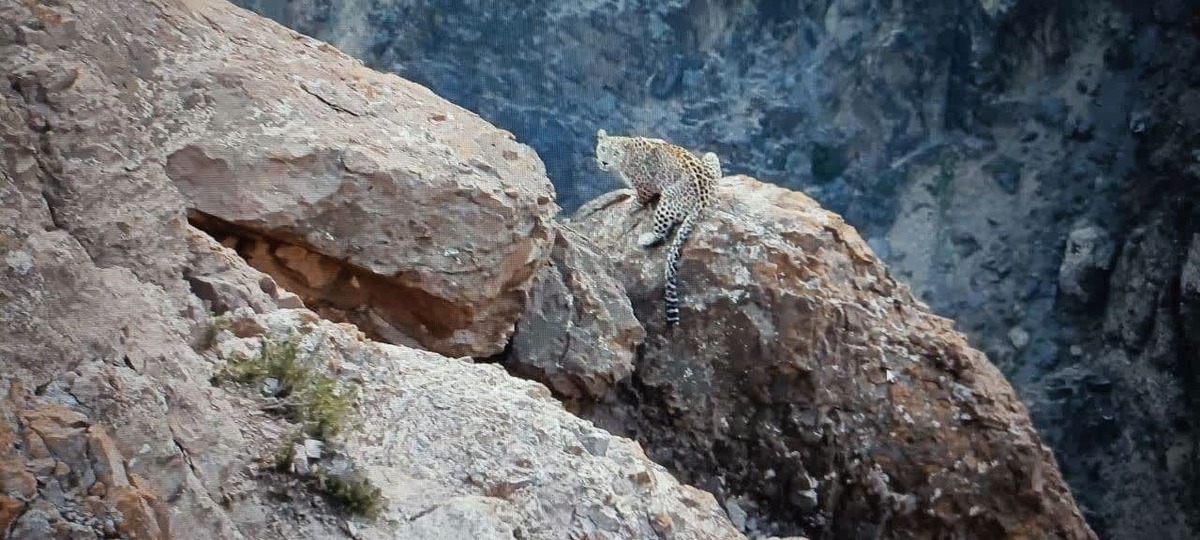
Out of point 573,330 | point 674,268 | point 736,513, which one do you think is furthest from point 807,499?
Result: point 573,330

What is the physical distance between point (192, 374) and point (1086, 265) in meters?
11.2

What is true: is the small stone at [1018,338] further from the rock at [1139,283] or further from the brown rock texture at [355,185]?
the brown rock texture at [355,185]

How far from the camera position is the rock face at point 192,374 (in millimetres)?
2871

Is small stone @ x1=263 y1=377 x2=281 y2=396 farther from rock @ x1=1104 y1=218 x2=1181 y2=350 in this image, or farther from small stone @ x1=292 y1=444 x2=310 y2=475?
rock @ x1=1104 y1=218 x2=1181 y2=350

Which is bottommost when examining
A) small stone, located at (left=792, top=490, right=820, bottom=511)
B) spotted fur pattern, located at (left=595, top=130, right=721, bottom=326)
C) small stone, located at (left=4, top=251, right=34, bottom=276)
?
small stone, located at (left=4, top=251, right=34, bottom=276)

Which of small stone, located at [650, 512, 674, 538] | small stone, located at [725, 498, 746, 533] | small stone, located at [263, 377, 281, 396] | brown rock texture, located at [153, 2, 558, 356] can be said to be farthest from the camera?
small stone, located at [725, 498, 746, 533]

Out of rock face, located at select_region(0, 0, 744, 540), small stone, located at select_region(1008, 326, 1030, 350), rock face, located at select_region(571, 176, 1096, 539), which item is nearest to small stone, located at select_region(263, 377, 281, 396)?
rock face, located at select_region(0, 0, 744, 540)

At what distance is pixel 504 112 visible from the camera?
9367 mm

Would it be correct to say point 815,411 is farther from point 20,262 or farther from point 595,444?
point 20,262

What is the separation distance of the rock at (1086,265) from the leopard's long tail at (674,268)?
6486 mm

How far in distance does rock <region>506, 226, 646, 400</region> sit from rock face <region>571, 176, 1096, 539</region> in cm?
44

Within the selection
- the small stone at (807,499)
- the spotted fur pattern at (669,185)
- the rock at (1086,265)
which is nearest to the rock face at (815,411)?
the small stone at (807,499)

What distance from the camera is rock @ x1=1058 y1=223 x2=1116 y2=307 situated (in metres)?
12.3

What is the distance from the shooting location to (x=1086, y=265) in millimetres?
12328
